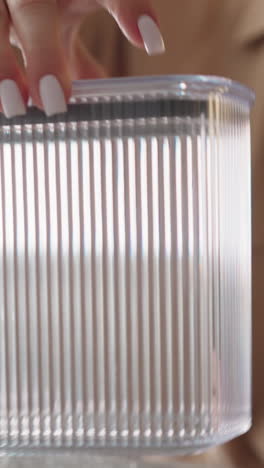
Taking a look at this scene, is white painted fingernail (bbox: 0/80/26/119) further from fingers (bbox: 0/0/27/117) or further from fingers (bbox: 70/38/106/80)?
fingers (bbox: 70/38/106/80)

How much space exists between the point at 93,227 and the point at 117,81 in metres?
0.07

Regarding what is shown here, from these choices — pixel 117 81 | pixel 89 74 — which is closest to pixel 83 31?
pixel 89 74

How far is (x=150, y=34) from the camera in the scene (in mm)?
311

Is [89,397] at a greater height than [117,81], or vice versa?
[117,81]

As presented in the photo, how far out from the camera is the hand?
30 cm

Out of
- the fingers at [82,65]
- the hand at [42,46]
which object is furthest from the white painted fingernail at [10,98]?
the fingers at [82,65]

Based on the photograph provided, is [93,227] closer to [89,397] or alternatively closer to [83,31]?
[89,397]

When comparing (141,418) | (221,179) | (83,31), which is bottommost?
(141,418)

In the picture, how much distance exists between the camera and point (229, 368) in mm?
→ 325

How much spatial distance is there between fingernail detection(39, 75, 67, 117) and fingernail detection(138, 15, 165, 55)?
48mm

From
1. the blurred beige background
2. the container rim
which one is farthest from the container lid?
the blurred beige background

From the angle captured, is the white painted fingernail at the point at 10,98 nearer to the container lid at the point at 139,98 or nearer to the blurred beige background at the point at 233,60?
the container lid at the point at 139,98

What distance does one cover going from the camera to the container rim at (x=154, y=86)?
Result: 30 cm

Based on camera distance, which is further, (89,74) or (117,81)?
(89,74)
